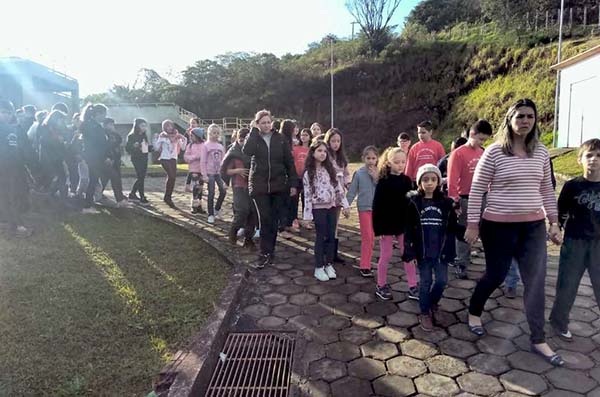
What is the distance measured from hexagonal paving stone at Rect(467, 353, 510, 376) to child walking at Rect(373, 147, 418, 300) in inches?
44.2

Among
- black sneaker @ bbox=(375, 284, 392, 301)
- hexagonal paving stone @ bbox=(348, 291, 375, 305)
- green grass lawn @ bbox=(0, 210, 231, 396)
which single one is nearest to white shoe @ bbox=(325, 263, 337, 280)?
hexagonal paving stone @ bbox=(348, 291, 375, 305)

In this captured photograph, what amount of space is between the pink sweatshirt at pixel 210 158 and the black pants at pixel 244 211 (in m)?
1.68

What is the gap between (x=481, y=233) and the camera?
3463 millimetres

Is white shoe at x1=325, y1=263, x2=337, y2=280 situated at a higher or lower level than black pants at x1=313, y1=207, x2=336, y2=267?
lower

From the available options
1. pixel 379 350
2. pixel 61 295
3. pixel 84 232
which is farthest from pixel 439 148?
pixel 84 232

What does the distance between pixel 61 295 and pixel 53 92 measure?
88.5 feet

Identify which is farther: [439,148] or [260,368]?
[439,148]

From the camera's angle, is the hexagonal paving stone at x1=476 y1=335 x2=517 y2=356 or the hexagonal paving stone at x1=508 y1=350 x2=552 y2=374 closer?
the hexagonal paving stone at x1=508 y1=350 x2=552 y2=374

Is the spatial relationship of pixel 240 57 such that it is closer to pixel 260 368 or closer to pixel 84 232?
pixel 84 232

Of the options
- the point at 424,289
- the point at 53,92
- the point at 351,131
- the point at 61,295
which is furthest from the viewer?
the point at 351,131

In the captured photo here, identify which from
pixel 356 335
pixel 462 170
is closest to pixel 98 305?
pixel 356 335

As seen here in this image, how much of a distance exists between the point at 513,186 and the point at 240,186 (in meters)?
3.71

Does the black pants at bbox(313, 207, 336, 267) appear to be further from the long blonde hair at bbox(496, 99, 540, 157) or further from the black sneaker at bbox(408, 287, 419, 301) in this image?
the long blonde hair at bbox(496, 99, 540, 157)

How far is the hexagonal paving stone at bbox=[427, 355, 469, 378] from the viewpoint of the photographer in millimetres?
3100
